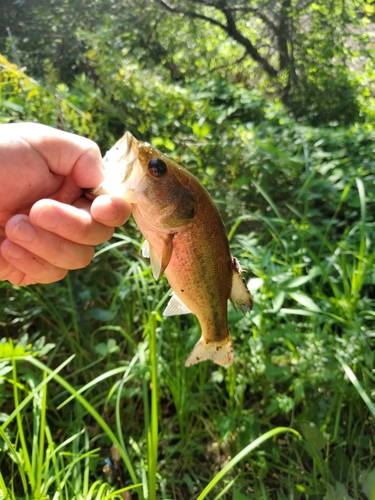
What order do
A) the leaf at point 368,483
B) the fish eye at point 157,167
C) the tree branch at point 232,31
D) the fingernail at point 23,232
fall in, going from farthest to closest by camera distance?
the tree branch at point 232,31 → the leaf at point 368,483 → the fingernail at point 23,232 → the fish eye at point 157,167

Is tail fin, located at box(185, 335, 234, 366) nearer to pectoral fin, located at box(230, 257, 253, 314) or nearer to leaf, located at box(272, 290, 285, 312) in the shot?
pectoral fin, located at box(230, 257, 253, 314)

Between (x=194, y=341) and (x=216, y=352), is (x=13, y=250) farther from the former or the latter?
(x=194, y=341)

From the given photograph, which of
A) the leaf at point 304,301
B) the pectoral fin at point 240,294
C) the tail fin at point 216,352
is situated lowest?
the leaf at point 304,301

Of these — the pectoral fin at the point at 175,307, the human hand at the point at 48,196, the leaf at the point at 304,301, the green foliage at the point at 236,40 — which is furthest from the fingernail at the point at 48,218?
the green foliage at the point at 236,40

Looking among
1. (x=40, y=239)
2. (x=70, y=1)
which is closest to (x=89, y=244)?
(x=40, y=239)

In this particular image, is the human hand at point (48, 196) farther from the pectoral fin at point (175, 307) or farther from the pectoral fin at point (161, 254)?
the pectoral fin at point (175, 307)

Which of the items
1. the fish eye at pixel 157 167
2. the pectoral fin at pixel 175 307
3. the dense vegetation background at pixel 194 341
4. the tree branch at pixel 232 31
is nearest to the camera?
the fish eye at pixel 157 167
